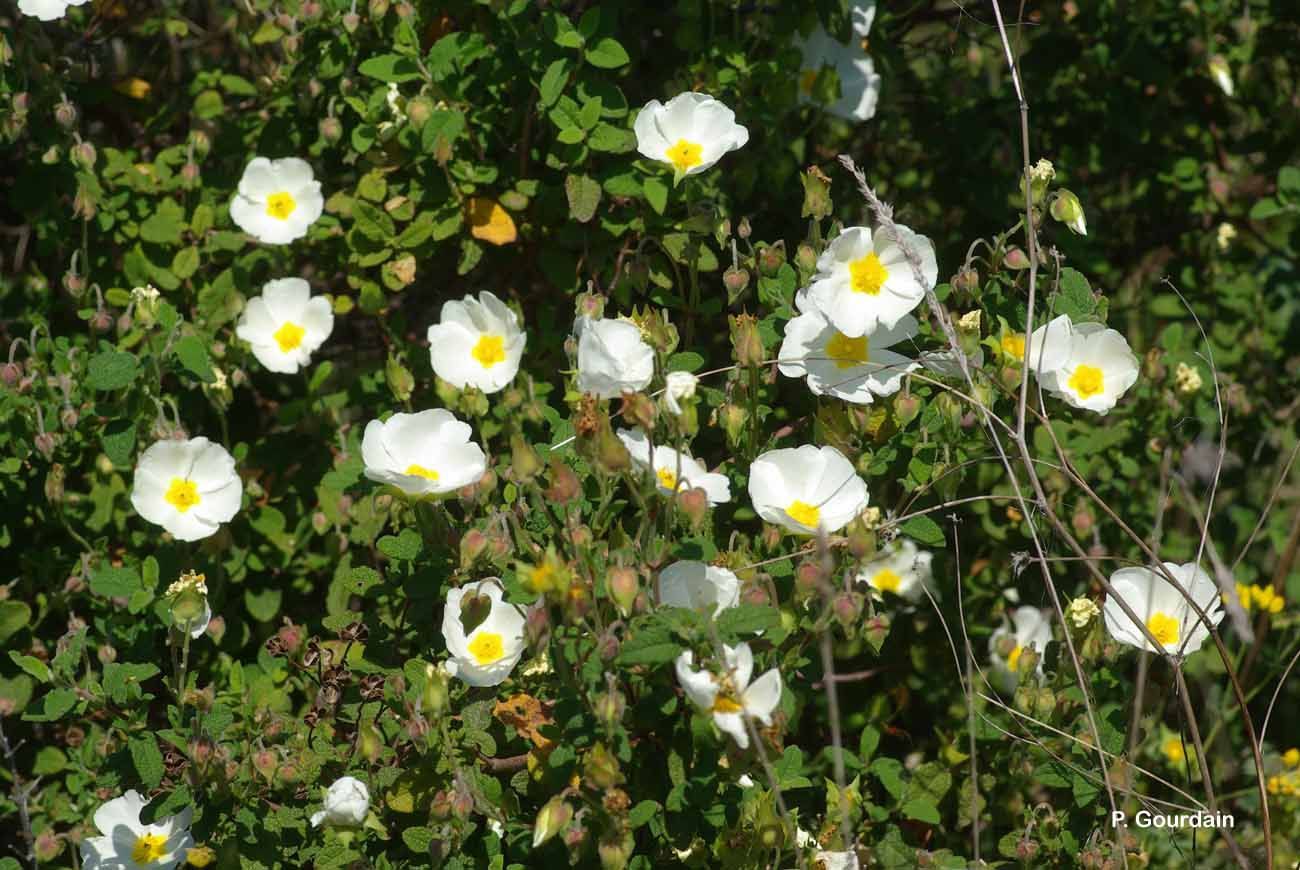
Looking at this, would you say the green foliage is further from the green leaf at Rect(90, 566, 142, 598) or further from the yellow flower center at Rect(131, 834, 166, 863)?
the yellow flower center at Rect(131, 834, 166, 863)

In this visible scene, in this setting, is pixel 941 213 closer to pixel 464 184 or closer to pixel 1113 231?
pixel 1113 231

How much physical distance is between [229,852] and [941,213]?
1.98m

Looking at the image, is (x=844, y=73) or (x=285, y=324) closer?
(x=285, y=324)

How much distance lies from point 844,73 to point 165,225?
1.29 meters

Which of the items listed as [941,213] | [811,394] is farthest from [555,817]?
[941,213]

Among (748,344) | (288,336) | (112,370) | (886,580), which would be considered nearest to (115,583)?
(112,370)

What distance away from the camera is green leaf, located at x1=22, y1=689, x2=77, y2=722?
1.96 meters

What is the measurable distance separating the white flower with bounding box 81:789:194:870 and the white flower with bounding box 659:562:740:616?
795mm

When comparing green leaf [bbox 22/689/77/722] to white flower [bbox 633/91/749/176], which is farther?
white flower [bbox 633/91/749/176]

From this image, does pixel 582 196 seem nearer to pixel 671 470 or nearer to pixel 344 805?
pixel 671 470

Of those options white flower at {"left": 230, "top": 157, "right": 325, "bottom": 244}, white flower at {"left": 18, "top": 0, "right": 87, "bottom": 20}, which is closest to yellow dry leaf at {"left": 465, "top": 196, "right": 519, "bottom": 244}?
white flower at {"left": 230, "top": 157, "right": 325, "bottom": 244}

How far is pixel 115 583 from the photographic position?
2.16 metres

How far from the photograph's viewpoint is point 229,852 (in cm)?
189

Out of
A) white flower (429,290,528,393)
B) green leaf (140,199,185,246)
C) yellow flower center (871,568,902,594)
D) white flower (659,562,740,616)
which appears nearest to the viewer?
white flower (659,562,740,616)
